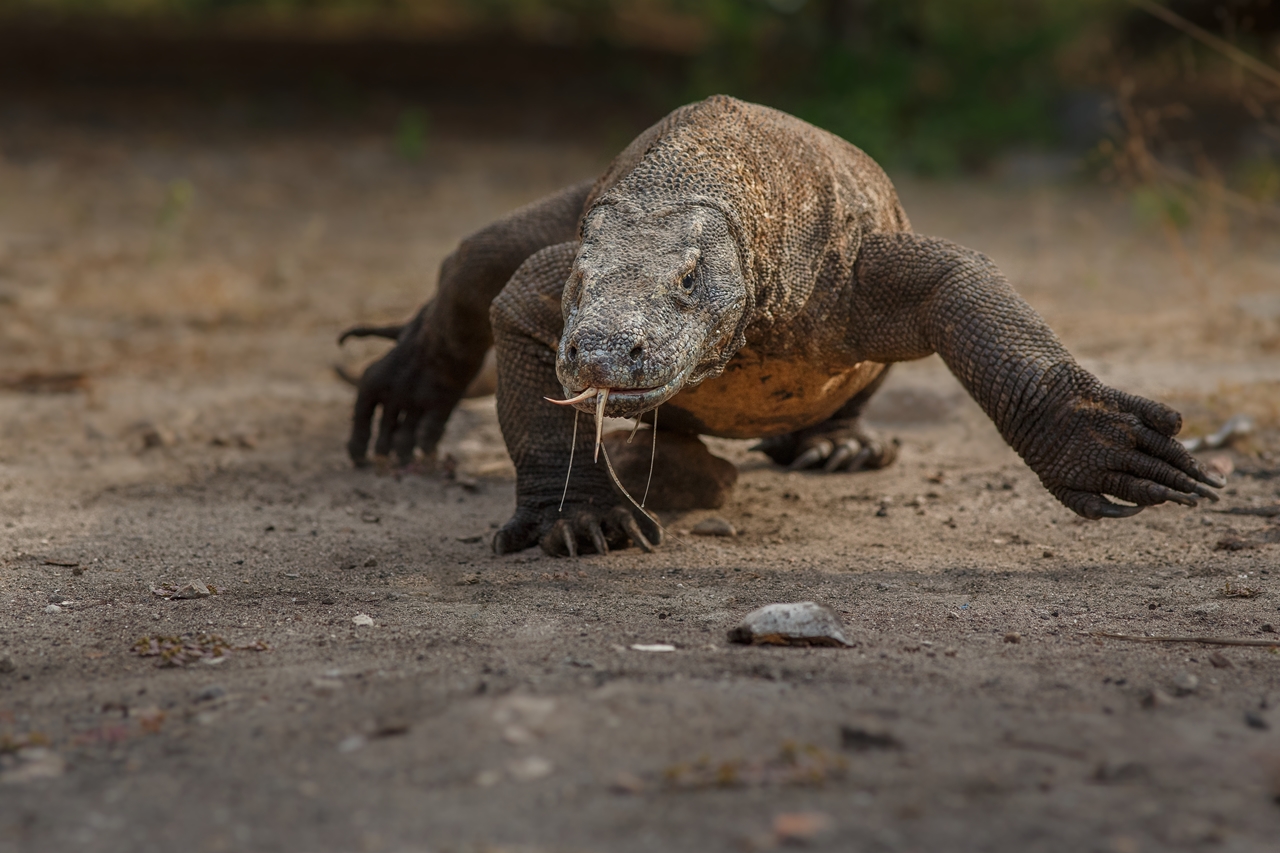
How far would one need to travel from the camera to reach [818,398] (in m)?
4.08

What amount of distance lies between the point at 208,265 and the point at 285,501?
491 centimetres

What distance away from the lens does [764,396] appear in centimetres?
394

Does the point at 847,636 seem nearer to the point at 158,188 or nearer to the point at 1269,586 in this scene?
the point at 1269,586

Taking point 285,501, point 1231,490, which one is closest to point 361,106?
point 285,501

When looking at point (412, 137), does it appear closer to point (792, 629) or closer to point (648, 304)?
point (648, 304)

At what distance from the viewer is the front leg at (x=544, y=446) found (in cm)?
383

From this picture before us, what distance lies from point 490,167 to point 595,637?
10.5 meters

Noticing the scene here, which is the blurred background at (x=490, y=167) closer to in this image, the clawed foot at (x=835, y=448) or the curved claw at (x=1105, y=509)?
the clawed foot at (x=835, y=448)

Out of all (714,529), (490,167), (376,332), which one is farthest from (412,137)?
(714,529)

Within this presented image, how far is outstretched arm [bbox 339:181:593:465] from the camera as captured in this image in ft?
15.5

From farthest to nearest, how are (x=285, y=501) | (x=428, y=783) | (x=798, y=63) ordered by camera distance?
(x=798, y=63)
(x=285, y=501)
(x=428, y=783)

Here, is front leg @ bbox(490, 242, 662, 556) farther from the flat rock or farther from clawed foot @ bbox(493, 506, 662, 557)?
the flat rock

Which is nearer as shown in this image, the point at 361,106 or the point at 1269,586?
the point at 1269,586

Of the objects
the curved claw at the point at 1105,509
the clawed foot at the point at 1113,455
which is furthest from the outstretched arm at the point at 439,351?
the curved claw at the point at 1105,509
